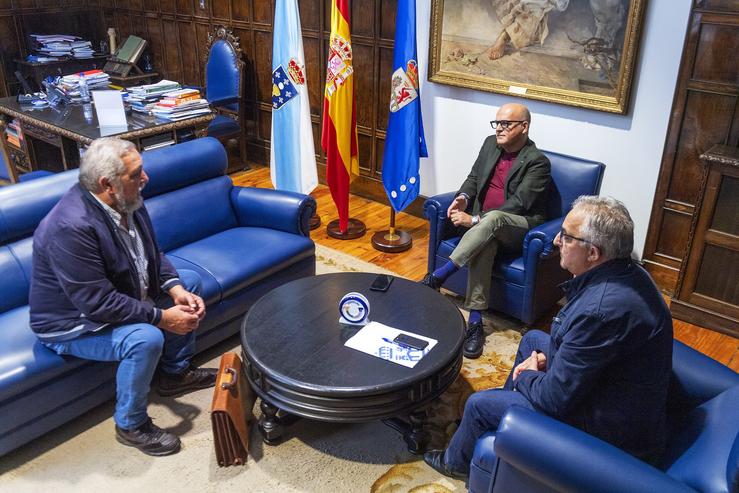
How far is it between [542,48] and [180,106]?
2.30m

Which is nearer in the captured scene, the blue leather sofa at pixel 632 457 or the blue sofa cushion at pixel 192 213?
the blue leather sofa at pixel 632 457

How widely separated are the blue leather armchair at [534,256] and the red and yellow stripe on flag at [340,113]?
0.89 m

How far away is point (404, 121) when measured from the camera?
3.69 m

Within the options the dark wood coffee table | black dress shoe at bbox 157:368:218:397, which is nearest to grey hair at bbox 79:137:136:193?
the dark wood coffee table

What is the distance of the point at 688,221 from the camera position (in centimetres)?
319

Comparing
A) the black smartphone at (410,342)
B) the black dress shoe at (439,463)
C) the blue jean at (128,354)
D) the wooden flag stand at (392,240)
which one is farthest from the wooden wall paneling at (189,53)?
the black dress shoe at (439,463)

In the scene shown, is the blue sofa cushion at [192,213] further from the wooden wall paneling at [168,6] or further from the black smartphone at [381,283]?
the wooden wall paneling at [168,6]

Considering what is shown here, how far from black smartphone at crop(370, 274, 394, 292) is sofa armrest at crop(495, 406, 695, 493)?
38.9 inches

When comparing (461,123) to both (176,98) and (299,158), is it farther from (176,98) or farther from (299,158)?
(176,98)

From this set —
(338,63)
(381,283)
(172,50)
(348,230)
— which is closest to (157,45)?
(172,50)

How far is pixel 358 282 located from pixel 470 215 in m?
0.87

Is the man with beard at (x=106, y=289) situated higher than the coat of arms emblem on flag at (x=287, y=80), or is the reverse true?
the coat of arms emblem on flag at (x=287, y=80)

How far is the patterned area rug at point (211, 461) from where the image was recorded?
6.82 feet

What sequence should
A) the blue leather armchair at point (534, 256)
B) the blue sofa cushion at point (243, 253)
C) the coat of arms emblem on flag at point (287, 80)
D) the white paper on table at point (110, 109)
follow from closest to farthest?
the blue sofa cushion at point (243, 253) → the blue leather armchair at point (534, 256) → the white paper on table at point (110, 109) → the coat of arms emblem on flag at point (287, 80)
